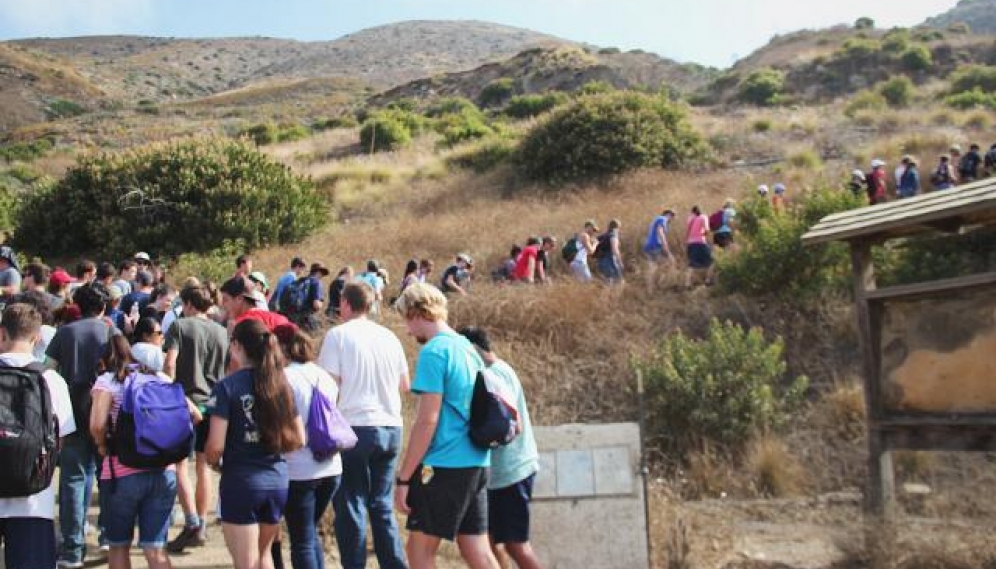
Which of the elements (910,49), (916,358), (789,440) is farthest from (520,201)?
(910,49)

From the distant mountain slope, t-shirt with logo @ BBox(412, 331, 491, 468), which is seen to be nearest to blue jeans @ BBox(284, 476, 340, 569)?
t-shirt with logo @ BBox(412, 331, 491, 468)

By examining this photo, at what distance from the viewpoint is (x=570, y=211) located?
1997cm

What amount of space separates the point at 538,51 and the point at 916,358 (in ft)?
168

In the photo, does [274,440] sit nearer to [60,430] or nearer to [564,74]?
[60,430]

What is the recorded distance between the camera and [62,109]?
6069 cm

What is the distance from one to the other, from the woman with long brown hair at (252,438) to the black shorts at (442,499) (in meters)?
0.69

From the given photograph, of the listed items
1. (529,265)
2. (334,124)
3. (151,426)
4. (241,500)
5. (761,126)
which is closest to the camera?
(241,500)

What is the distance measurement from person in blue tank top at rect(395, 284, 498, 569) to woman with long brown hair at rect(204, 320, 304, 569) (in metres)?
0.64

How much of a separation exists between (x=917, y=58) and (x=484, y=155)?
22.4m

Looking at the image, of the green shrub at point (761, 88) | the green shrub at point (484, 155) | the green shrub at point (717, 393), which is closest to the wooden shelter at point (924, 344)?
the green shrub at point (717, 393)

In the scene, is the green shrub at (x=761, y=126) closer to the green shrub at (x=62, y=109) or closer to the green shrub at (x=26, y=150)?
the green shrub at (x=26, y=150)

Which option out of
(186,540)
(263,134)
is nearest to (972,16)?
(263,134)

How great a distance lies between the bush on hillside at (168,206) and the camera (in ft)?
65.4

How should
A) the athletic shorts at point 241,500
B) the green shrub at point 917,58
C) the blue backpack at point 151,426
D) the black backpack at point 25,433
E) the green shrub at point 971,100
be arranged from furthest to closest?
the green shrub at point 917,58 < the green shrub at point 971,100 < the blue backpack at point 151,426 < the athletic shorts at point 241,500 < the black backpack at point 25,433
